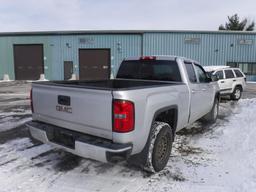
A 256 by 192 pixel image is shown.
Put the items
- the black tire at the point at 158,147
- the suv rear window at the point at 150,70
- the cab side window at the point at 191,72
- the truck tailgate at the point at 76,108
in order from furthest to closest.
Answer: the cab side window at the point at 191,72, the suv rear window at the point at 150,70, the black tire at the point at 158,147, the truck tailgate at the point at 76,108

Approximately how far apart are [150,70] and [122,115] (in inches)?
95.8

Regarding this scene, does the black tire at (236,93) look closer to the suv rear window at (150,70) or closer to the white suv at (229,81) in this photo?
the white suv at (229,81)

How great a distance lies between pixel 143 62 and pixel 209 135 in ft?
8.30

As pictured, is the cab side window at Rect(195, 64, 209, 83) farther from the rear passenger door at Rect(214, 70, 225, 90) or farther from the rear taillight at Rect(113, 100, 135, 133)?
the rear passenger door at Rect(214, 70, 225, 90)

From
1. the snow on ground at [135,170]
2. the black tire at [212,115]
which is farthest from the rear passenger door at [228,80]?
the snow on ground at [135,170]

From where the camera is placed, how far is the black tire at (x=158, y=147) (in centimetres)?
357

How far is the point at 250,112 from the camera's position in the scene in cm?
871

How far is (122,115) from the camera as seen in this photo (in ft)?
9.65

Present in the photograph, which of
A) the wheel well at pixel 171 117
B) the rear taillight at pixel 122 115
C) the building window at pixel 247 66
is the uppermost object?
the building window at pixel 247 66

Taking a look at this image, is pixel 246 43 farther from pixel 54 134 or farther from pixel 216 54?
pixel 54 134

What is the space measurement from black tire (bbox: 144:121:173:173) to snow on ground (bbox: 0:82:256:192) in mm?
166

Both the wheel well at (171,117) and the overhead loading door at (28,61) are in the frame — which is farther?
the overhead loading door at (28,61)

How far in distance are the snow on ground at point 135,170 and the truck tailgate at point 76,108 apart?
0.83 meters

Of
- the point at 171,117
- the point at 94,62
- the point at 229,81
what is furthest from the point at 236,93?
the point at 94,62
